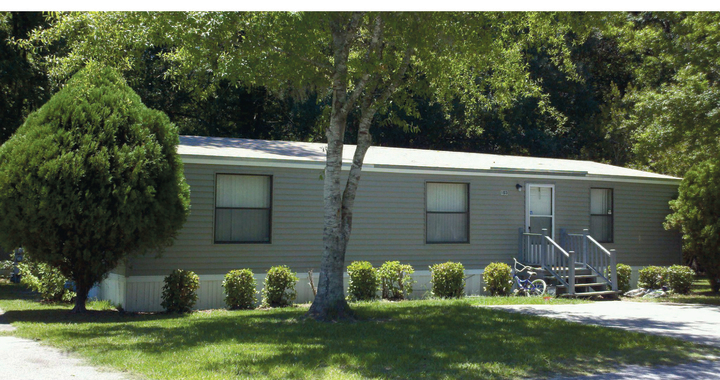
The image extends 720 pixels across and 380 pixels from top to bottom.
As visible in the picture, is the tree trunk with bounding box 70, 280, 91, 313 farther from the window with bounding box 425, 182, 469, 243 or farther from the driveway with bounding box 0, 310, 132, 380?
the window with bounding box 425, 182, 469, 243

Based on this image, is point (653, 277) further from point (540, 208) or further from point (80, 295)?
point (80, 295)

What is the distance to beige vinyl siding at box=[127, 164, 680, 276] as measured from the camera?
492 inches

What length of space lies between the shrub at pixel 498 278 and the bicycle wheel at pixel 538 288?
1.71 ft

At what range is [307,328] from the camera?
9.09 metres

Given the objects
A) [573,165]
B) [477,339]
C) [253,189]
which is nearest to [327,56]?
[253,189]

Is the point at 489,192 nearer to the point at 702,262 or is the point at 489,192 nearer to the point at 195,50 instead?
the point at 702,262

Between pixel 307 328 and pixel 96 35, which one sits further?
pixel 96 35

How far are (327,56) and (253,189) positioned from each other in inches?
128

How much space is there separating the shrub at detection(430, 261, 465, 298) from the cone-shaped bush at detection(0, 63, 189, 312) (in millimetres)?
5292

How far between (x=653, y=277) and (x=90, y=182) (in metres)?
12.4

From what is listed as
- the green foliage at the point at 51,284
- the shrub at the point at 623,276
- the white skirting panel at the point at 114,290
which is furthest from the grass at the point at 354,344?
the shrub at the point at 623,276

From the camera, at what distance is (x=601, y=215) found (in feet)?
53.9

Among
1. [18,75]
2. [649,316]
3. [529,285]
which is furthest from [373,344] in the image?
[18,75]

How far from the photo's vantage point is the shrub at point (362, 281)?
1281cm
